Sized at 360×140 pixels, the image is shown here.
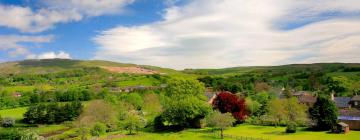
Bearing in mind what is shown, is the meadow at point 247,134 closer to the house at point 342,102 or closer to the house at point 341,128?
the house at point 341,128

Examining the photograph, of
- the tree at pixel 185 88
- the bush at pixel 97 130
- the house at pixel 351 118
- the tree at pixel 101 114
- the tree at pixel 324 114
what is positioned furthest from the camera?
the tree at pixel 185 88

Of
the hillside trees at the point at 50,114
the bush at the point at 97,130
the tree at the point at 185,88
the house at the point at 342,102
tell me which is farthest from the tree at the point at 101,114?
the house at the point at 342,102

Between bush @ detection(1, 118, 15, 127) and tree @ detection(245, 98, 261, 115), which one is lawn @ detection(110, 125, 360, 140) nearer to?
tree @ detection(245, 98, 261, 115)

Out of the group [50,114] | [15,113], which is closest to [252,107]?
[50,114]

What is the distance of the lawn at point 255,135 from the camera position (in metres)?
54.3

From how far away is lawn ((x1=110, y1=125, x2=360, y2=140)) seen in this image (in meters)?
54.3

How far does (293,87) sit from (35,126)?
339 feet

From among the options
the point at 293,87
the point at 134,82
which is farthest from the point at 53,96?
the point at 293,87

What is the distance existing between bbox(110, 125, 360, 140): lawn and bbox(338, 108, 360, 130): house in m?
3.09

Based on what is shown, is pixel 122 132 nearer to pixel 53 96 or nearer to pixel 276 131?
pixel 276 131

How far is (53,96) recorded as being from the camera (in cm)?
13900

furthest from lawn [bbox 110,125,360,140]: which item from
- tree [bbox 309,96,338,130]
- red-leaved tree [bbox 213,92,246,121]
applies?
tree [bbox 309,96,338,130]

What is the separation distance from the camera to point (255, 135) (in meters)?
58.2

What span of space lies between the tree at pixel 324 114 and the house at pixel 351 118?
3.02 m
